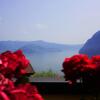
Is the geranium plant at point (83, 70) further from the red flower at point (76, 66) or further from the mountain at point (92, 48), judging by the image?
the mountain at point (92, 48)

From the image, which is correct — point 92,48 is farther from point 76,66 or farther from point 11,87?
point 11,87

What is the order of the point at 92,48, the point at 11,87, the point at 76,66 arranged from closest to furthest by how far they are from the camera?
1. the point at 11,87
2. the point at 76,66
3. the point at 92,48

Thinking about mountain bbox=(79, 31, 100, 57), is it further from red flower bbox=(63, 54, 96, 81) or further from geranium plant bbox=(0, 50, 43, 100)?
geranium plant bbox=(0, 50, 43, 100)

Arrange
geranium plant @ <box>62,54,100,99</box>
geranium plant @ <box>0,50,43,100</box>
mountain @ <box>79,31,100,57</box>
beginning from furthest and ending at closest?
1. mountain @ <box>79,31,100,57</box>
2. geranium plant @ <box>62,54,100,99</box>
3. geranium plant @ <box>0,50,43,100</box>

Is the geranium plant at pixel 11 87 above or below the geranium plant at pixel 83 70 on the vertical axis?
above

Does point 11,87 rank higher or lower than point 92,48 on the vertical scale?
higher

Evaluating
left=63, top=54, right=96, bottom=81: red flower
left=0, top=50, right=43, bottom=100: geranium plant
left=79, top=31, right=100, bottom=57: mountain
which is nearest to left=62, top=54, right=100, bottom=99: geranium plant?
left=63, top=54, right=96, bottom=81: red flower

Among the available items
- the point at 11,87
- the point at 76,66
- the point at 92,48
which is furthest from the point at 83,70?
the point at 92,48

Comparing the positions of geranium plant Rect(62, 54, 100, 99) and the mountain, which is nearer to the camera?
geranium plant Rect(62, 54, 100, 99)

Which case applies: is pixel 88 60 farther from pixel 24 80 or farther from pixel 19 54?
pixel 19 54

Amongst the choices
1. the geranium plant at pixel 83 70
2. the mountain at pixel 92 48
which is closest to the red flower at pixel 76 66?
the geranium plant at pixel 83 70

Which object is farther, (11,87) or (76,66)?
(76,66)

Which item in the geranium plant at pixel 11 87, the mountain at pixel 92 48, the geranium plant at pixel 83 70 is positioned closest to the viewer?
the geranium plant at pixel 11 87

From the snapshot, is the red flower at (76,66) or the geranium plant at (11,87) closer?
the geranium plant at (11,87)
